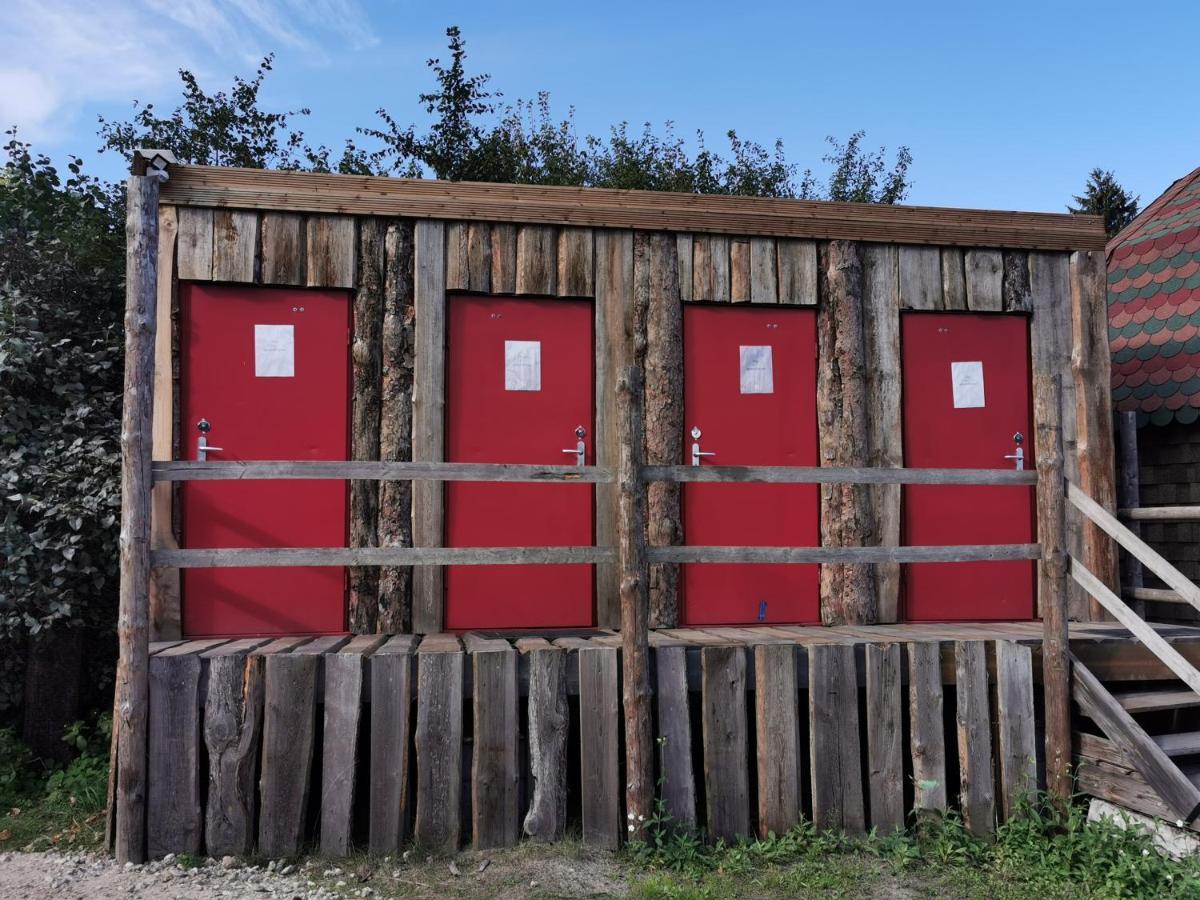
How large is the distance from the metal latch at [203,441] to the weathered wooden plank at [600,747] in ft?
8.50

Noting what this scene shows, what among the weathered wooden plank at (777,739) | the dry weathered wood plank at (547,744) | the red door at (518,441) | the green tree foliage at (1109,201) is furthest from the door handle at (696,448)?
the green tree foliage at (1109,201)

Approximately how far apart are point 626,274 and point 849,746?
314cm

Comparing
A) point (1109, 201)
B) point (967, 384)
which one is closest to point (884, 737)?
point (967, 384)

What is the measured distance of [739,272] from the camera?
6090mm

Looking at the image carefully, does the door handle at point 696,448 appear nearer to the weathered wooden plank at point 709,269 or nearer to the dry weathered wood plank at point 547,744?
the weathered wooden plank at point 709,269

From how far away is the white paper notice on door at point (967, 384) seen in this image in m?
6.33

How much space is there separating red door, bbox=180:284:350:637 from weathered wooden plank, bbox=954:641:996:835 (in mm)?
3551

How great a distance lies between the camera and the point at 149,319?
4656 millimetres

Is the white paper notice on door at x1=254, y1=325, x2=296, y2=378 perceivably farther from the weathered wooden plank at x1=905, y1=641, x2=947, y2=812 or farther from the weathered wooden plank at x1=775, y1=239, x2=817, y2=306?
the weathered wooden plank at x1=905, y1=641, x2=947, y2=812

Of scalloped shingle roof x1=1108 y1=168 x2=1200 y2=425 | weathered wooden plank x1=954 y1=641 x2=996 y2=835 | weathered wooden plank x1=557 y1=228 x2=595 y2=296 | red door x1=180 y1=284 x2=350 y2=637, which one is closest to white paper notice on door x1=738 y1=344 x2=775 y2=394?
weathered wooden plank x1=557 y1=228 x2=595 y2=296

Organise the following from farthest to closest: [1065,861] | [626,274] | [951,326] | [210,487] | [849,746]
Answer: [951,326] → [626,274] → [210,487] → [849,746] → [1065,861]

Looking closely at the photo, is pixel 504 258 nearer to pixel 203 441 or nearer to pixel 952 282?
pixel 203 441

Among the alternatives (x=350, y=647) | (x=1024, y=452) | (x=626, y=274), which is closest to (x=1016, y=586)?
(x=1024, y=452)

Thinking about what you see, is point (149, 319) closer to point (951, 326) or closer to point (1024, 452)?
point (951, 326)
